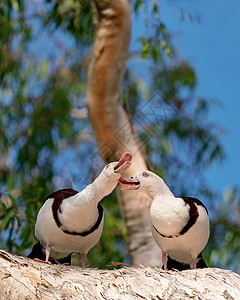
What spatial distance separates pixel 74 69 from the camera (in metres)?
7.38

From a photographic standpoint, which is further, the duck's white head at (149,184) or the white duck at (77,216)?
the duck's white head at (149,184)

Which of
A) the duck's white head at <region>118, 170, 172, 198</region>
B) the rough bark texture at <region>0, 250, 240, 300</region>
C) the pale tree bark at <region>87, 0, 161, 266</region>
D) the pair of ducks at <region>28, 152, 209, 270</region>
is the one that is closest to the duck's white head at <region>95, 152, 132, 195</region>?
the pair of ducks at <region>28, 152, 209, 270</region>

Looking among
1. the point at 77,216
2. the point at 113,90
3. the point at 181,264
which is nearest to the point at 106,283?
the point at 77,216

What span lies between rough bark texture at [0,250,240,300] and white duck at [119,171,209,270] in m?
0.15

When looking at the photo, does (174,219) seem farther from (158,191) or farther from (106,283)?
(106,283)

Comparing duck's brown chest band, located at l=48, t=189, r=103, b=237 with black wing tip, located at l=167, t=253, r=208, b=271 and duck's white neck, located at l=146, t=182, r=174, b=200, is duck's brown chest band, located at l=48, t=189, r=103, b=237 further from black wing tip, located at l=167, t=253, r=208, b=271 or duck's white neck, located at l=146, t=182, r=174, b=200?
black wing tip, located at l=167, t=253, r=208, b=271

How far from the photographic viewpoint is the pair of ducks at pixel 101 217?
2.58 metres

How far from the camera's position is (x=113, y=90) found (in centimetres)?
484

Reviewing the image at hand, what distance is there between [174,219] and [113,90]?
7.91 ft

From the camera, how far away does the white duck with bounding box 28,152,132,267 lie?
2574 mm

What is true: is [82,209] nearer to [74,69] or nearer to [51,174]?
[51,174]

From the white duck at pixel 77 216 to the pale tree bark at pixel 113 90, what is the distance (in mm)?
1920

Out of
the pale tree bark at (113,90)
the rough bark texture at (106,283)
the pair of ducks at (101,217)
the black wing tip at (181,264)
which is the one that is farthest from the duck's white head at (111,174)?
the pale tree bark at (113,90)

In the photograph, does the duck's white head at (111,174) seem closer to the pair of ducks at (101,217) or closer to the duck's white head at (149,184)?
the pair of ducks at (101,217)
